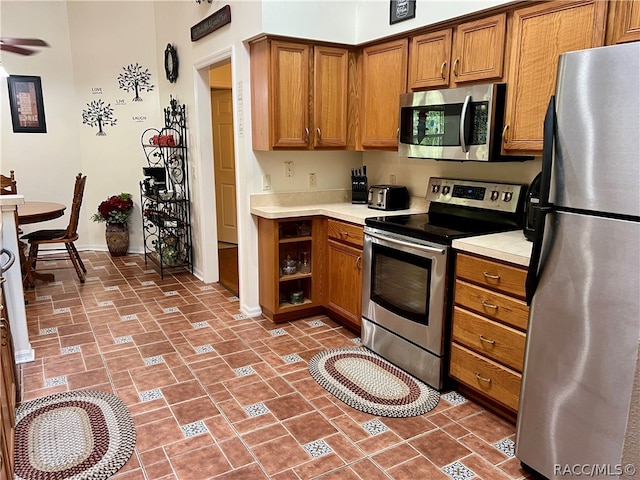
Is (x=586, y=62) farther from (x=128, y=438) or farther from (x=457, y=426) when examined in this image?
(x=128, y=438)

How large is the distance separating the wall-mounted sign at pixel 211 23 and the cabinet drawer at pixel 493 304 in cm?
272

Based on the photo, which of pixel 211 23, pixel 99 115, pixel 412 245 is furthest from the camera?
pixel 99 115

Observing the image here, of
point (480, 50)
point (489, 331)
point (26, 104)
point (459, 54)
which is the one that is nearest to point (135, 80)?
point (26, 104)

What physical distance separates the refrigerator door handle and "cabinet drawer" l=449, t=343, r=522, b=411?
698 millimetres

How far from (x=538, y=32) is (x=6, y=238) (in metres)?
3.24

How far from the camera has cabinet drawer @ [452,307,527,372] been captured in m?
2.28

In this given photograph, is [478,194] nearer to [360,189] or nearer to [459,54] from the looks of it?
[459,54]

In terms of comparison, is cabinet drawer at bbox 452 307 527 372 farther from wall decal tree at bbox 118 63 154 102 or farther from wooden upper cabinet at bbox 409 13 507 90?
wall decal tree at bbox 118 63 154 102

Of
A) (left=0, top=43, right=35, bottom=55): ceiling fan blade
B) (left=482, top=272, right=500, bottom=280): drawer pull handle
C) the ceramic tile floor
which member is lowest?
the ceramic tile floor

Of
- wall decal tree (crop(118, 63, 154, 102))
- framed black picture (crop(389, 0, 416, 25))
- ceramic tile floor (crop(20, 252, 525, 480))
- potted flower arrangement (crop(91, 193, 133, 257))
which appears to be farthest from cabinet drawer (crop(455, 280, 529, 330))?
wall decal tree (crop(118, 63, 154, 102))

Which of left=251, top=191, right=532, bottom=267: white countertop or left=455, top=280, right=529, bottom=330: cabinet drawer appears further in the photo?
left=251, top=191, right=532, bottom=267: white countertop

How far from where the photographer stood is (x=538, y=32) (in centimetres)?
242

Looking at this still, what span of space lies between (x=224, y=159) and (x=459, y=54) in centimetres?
386

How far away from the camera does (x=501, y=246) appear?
2346 millimetres
